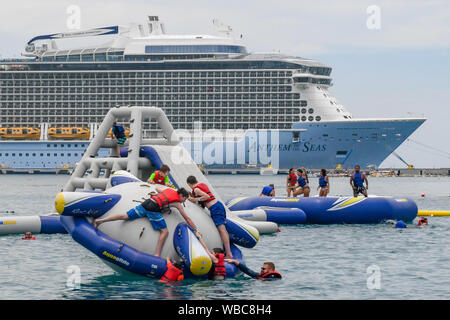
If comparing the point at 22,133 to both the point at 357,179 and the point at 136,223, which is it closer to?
Answer: the point at 357,179

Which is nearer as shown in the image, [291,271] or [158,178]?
[291,271]

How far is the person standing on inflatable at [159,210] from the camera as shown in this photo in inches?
571

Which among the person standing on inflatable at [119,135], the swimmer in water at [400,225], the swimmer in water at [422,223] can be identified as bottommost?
the swimmer in water at [422,223]

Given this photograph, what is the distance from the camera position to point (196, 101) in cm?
9738

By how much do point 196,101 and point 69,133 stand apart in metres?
14.4

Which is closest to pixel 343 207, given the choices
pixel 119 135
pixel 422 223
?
pixel 422 223

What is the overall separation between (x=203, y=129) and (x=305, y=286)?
79631 mm

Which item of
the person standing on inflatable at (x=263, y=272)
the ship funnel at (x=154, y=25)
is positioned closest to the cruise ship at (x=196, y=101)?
the ship funnel at (x=154, y=25)

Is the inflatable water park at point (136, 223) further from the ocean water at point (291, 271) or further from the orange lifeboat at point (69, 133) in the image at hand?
the orange lifeboat at point (69, 133)

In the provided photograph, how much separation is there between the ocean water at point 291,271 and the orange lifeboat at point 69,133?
75001 mm

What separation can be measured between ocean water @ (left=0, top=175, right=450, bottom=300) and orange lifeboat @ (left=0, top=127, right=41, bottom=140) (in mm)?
77462
